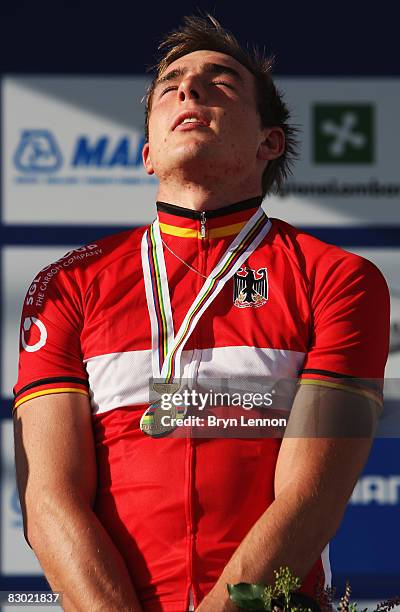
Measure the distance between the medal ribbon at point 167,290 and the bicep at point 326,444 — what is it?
0.80 ft

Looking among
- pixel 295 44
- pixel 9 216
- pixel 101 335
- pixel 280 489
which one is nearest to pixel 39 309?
pixel 101 335

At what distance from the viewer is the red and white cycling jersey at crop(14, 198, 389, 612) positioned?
1.77 meters

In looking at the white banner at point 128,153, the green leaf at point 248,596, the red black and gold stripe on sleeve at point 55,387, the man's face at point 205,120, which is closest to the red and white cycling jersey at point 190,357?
the red black and gold stripe on sleeve at point 55,387

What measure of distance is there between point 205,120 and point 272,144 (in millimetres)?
248

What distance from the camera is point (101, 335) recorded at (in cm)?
193

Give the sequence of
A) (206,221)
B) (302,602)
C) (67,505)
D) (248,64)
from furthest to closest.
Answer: (248,64)
(206,221)
(67,505)
(302,602)

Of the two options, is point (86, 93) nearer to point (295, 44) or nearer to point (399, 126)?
point (295, 44)

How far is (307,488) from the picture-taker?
5.72 ft

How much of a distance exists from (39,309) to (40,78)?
1.42 metres

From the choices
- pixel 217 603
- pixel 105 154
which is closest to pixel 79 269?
pixel 217 603

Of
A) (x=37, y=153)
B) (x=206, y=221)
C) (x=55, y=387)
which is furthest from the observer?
(x=37, y=153)

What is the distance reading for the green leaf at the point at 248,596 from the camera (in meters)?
1.44
